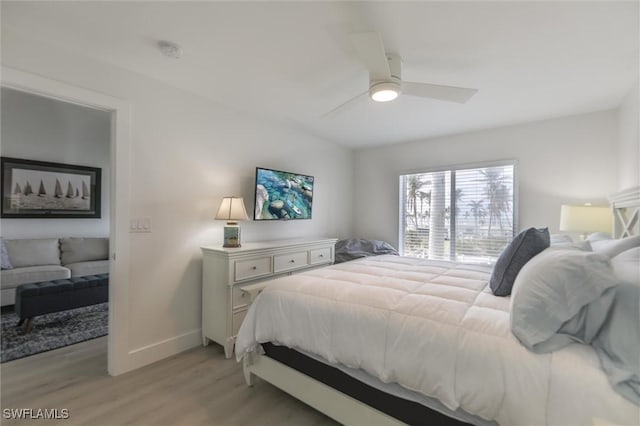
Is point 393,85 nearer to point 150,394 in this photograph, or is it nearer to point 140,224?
point 140,224

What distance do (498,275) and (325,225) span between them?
2.93 metres

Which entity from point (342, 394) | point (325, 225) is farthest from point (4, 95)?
point (342, 394)

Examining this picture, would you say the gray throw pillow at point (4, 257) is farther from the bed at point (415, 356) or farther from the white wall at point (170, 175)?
the bed at point (415, 356)

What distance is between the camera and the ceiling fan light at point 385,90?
1.97 metres

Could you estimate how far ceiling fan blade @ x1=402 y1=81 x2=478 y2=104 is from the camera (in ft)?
6.59

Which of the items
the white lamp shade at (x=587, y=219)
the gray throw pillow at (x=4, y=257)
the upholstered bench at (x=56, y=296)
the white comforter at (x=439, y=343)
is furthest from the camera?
the gray throw pillow at (x=4, y=257)

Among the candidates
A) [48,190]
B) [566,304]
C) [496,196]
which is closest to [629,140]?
[496,196]

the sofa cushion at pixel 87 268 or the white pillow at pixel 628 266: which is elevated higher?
the white pillow at pixel 628 266

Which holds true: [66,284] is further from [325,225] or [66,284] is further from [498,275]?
[498,275]

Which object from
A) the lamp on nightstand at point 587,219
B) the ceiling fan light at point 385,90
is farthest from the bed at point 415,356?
the ceiling fan light at point 385,90

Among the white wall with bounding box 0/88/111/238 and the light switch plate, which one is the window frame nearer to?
the light switch plate

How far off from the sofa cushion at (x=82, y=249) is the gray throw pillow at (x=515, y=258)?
531 centimetres

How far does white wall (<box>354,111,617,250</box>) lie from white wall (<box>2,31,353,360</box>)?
8.45ft

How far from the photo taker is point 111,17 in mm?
1696
